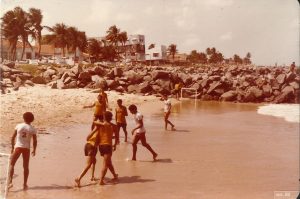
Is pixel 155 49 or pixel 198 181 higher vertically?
pixel 155 49

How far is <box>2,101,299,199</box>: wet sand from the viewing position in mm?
8250

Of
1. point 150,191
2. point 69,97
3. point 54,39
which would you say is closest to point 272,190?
point 150,191

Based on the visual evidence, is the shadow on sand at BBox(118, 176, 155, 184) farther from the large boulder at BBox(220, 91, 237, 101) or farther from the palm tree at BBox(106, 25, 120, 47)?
the palm tree at BBox(106, 25, 120, 47)

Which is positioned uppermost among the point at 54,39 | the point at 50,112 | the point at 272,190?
the point at 54,39

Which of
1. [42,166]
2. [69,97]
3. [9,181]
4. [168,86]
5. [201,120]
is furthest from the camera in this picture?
[168,86]

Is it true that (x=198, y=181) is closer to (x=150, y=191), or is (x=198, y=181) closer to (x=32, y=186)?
(x=150, y=191)

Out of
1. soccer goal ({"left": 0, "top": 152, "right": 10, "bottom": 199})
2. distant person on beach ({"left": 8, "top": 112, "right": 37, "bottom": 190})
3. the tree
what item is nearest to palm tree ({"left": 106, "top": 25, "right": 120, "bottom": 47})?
the tree

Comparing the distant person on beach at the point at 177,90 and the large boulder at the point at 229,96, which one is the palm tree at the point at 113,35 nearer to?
the distant person on beach at the point at 177,90

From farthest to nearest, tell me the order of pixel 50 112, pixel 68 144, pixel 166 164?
pixel 50 112 → pixel 68 144 → pixel 166 164

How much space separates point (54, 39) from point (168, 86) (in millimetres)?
21642

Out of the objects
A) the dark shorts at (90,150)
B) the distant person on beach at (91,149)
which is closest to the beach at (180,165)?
the distant person on beach at (91,149)

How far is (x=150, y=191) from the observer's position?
27.2 feet

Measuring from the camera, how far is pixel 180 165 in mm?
10547
